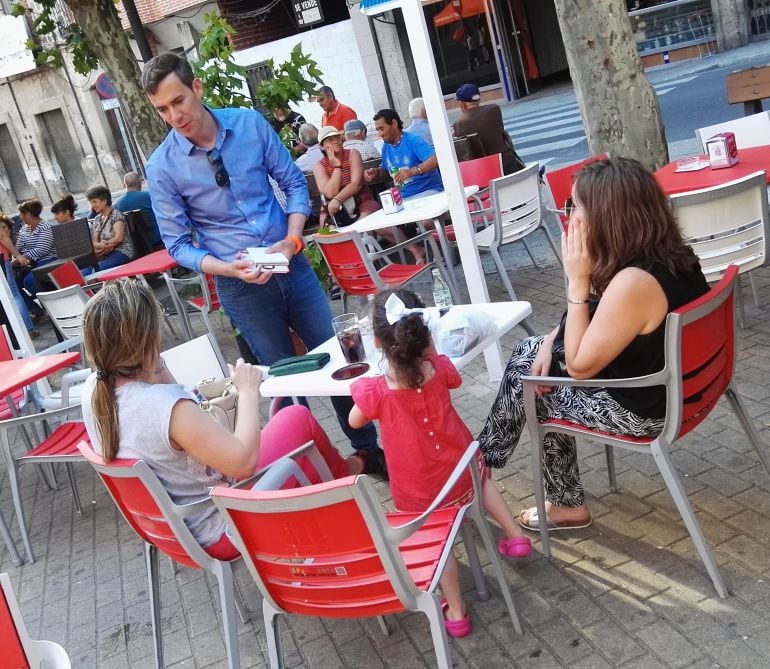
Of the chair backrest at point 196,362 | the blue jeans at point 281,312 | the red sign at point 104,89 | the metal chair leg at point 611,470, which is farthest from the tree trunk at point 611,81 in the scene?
the red sign at point 104,89

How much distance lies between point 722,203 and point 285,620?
2.68 metres

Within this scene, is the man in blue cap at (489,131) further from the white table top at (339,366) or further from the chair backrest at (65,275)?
the white table top at (339,366)

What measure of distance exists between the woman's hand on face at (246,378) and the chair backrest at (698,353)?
130cm

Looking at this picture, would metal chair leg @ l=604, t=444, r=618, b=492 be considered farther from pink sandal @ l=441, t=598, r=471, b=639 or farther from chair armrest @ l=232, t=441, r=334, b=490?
chair armrest @ l=232, t=441, r=334, b=490

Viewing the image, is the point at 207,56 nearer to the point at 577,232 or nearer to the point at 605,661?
the point at 577,232

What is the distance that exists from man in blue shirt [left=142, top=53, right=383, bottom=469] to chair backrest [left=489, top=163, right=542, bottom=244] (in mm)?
2190

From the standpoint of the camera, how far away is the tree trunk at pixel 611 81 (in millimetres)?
6695

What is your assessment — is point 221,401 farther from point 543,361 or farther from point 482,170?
point 482,170

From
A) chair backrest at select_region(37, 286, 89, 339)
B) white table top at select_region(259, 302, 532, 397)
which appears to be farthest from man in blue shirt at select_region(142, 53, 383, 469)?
chair backrest at select_region(37, 286, 89, 339)

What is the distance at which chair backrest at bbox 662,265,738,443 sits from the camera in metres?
2.60

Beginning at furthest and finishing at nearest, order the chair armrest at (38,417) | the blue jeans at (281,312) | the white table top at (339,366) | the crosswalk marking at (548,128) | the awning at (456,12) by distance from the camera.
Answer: the awning at (456,12) < the crosswalk marking at (548,128) < the chair armrest at (38,417) < the blue jeans at (281,312) < the white table top at (339,366)

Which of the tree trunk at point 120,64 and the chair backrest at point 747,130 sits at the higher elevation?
the tree trunk at point 120,64

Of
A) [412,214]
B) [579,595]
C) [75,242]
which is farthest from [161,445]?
→ [75,242]

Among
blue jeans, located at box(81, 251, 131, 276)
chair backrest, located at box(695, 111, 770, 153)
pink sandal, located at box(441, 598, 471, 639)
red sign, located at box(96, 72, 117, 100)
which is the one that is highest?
red sign, located at box(96, 72, 117, 100)
